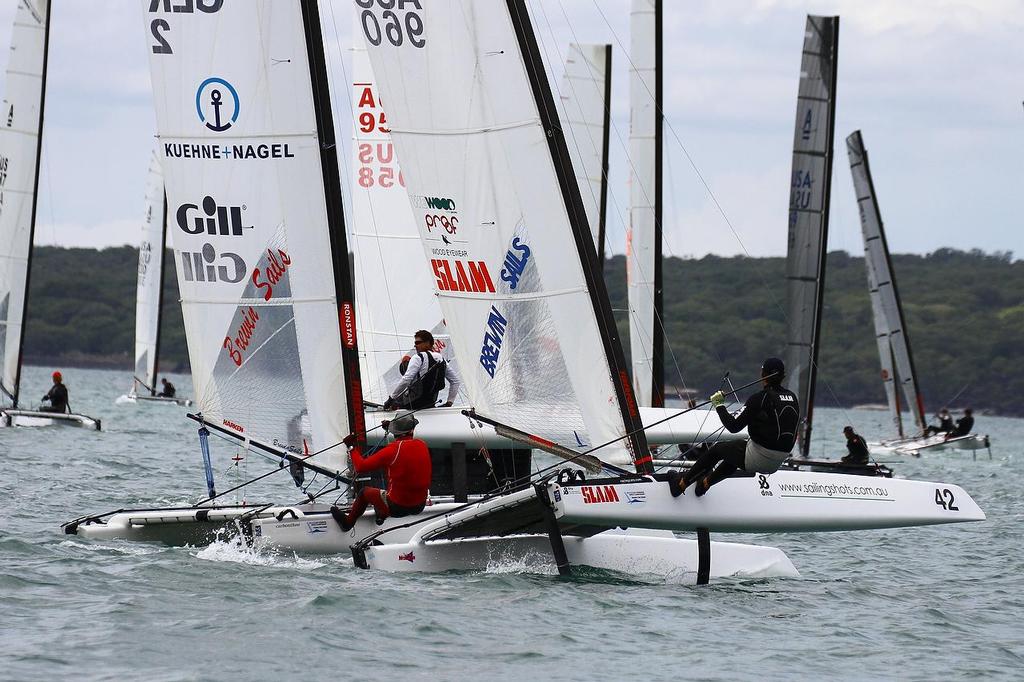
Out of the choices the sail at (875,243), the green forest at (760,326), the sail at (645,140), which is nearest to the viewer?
the sail at (645,140)

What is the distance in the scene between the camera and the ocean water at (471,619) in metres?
8.17

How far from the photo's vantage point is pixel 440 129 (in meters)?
11.8

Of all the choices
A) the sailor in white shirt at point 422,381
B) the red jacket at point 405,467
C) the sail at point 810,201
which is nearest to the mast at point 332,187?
the red jacket at point 405,467

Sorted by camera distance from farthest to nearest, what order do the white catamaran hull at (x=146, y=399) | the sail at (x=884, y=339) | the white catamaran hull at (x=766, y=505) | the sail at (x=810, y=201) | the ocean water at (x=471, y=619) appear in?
the white catamaran hull at (x=146, y=399) < the sail at (x=884, y=339) < the sail at (x=810, y=201) < the white catamaran hull at (x=766, y=505) < the ocean water at (x=471, y=619)

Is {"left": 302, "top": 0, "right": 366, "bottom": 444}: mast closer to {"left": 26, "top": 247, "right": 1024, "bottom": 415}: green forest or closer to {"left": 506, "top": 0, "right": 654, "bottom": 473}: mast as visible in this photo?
{"left": 506, "top": 0, "right": 654, "bottom": 473}: mast

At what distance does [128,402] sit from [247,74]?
3516cm

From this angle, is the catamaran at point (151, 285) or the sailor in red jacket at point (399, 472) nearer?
the sailor in red jacket at point (399, 472)

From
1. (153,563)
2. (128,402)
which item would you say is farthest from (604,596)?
(128,402)

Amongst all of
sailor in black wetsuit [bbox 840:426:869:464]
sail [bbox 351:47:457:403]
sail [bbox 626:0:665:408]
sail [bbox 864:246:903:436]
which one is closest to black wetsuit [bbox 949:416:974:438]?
sail [bbox 864:246:903:436]

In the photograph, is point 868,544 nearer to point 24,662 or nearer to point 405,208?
point 405,208

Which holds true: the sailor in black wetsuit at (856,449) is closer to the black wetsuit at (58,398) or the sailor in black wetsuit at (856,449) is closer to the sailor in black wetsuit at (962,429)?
the sailor in black wetsuit at (962,429)

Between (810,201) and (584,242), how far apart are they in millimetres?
13638

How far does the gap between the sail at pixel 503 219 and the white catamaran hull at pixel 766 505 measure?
0.83m

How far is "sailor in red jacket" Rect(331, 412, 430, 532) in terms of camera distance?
35.1ft
